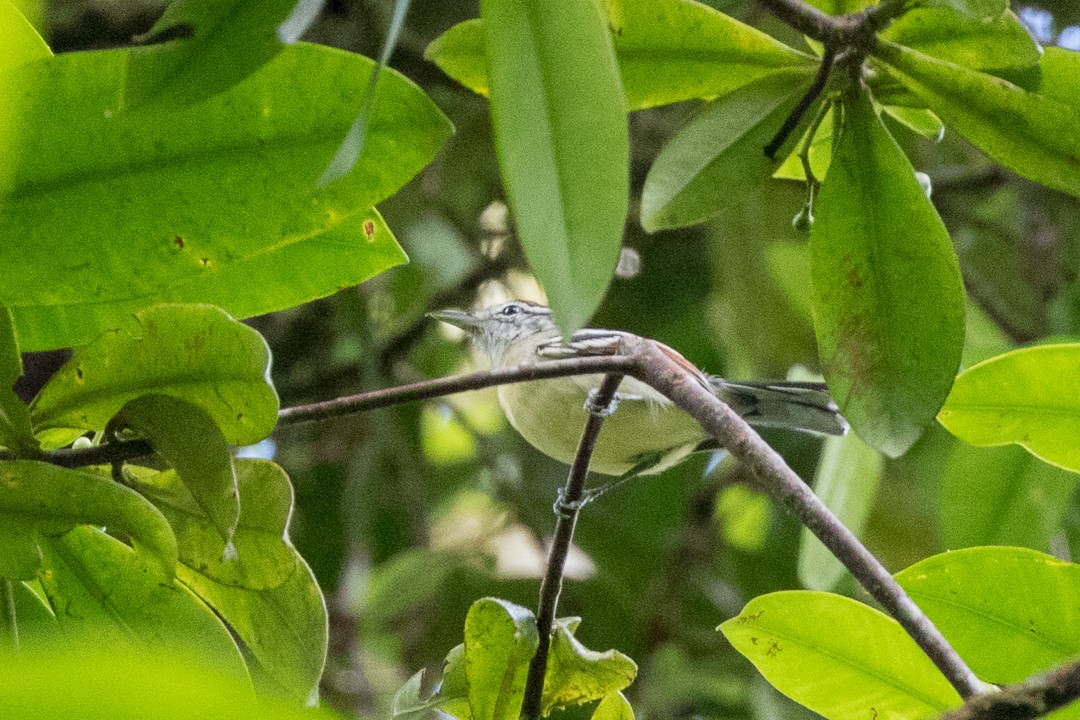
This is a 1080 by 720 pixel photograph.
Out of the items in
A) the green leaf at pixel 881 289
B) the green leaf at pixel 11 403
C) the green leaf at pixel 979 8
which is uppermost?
the green leaf at pixel 979 8

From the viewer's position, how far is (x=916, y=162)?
10.5ft

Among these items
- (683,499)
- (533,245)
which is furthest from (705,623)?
(533,245)

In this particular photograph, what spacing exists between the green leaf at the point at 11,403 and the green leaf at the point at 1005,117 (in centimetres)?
94

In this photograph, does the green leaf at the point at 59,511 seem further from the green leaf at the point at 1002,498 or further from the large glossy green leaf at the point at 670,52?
the green leaf at the point at 1002,498

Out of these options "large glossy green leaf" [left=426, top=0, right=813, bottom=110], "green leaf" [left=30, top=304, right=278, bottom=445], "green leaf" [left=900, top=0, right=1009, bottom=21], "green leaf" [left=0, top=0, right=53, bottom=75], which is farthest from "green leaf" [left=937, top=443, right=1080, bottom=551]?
"green leaf" [left=0, top=0, right=53, bottom=75]

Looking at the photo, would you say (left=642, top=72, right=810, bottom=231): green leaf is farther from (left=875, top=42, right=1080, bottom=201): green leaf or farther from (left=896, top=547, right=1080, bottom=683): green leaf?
(left=896, top=547, right=1080, bottom=683): green leaf

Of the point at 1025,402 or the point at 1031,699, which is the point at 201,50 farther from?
the point at 1025,402

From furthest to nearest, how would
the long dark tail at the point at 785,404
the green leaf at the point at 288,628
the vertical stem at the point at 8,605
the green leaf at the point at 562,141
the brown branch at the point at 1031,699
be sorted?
1. the long dark tail at the point at 785,404
2. the green leaf at the point at 288,628
3. the vertical stem at the point at 8,605
4. the green leaf at the point at 562,141
5. the brown branch at the point at 1031,699

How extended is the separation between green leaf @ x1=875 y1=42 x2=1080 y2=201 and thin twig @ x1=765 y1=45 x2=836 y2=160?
0.23 ft

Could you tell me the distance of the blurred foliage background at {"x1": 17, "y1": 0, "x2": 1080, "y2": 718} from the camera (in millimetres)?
3107

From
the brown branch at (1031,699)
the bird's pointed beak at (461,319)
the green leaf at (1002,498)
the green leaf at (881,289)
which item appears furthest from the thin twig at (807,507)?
the bird's pointed beak at (461,319)

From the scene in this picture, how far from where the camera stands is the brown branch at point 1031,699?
0.83 meters

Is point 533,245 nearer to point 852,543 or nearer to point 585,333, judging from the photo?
point 852,543

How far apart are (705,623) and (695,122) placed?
2.47 m
